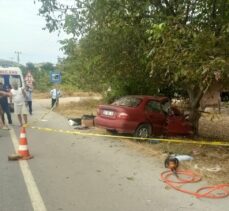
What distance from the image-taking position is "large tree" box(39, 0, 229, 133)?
9.54 meters

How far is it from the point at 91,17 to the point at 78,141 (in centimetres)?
354

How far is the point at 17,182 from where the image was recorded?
7.87 meters

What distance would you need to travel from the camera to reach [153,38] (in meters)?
10.5

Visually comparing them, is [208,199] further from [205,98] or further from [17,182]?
[205,98]

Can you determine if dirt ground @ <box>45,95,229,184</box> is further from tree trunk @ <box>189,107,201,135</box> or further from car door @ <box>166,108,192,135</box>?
tree trunk @ <box>189,107,201,135</box>

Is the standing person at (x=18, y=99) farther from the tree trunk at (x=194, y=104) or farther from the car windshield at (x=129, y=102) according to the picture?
the tree trunk at (x=194, y=104)

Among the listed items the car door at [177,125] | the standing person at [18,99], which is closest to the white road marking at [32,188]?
the car door at [177,125]

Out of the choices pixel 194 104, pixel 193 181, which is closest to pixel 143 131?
pixel 194 104

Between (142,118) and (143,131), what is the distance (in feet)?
1.52

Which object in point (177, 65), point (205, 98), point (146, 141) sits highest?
point (177, 65)

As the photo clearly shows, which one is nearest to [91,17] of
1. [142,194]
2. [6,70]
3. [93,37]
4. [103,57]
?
[93,37]

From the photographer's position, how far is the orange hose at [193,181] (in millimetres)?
7180

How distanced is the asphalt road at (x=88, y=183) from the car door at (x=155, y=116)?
242cm

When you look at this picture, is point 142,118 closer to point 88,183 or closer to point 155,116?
point 155,116
